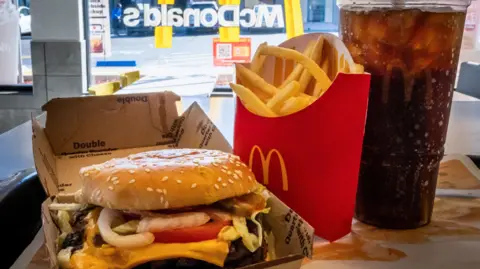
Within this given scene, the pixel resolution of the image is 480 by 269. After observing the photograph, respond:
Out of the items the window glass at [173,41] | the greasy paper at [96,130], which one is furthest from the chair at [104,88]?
the window glass at [173,41]

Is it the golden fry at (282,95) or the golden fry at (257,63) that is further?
the golden fry at (257,63)

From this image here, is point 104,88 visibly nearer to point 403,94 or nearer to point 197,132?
point 197,132

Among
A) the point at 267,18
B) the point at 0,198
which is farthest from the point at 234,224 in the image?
the point at 267,18

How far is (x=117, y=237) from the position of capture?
3.18 ft

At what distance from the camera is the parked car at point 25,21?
452 cm

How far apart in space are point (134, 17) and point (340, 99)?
366cm

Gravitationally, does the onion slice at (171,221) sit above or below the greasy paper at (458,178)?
above

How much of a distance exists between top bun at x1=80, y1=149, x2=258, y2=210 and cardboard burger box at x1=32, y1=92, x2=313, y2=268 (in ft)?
0.37

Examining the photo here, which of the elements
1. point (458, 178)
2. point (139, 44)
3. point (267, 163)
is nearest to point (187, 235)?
point (267, 163)

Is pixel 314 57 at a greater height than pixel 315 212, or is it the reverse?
pixel 314 57

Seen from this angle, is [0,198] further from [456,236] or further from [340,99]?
[456,236]

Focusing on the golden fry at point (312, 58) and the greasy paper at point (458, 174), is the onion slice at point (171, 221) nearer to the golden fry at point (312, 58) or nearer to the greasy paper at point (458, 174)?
the golden fry at point (312, 58)

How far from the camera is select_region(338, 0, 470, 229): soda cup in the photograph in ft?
3.78

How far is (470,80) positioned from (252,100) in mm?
2960
